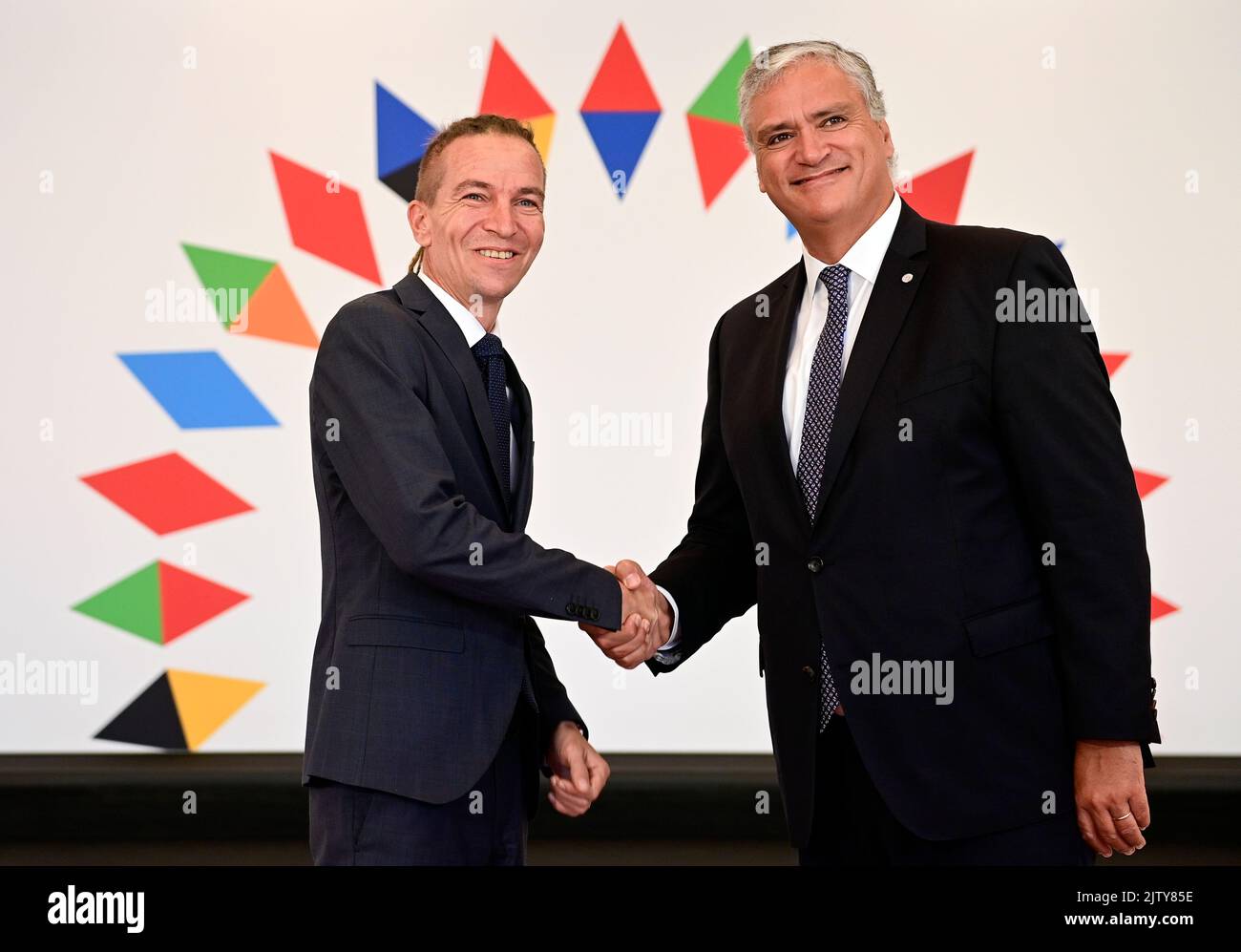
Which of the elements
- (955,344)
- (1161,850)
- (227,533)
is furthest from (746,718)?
(955,344)

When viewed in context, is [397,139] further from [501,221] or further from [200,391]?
[501,221]

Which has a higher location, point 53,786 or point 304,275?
point 304,275

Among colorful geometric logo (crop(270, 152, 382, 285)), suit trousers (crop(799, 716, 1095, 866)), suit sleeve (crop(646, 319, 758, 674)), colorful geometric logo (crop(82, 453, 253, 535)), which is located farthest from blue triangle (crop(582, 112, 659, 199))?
suit trousers (crop(799, 716, 1095, 866))

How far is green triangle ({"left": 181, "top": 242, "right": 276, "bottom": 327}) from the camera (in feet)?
12.0

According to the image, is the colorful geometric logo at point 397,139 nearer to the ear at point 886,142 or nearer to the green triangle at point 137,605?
the green triangle at point 137,605

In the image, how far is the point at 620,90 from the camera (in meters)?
3.62

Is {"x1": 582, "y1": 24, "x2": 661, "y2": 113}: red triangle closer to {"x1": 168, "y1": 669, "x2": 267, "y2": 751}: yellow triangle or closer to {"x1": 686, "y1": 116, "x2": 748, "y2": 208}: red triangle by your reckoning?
{"x1": 686, "y1": 116, "x2": 748, "y2": 208}: red triangle

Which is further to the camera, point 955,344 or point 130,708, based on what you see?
point 130,708

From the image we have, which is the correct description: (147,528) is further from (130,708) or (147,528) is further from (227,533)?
(130,708)

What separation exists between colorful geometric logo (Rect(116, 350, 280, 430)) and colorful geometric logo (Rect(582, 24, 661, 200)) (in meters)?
1.29

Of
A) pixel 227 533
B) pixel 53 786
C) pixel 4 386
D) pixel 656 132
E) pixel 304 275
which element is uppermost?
pixel 656 132

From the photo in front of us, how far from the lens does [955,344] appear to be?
170cm

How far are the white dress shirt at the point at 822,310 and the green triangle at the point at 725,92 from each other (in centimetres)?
176
